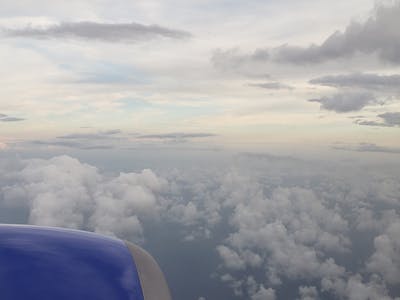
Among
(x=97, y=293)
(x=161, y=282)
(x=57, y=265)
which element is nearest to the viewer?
(x=97, y=293)

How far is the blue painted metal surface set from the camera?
6.32m

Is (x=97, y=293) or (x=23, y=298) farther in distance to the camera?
(x=97, y=293)

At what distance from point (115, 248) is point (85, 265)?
1407 mm

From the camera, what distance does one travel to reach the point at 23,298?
19.8ft

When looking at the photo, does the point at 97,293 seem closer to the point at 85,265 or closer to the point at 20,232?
the point at 85,265

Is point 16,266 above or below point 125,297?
above

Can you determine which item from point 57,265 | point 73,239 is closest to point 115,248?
point 73,239

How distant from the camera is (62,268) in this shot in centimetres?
701

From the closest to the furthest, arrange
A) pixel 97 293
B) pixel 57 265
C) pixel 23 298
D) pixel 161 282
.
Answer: pixel 23 298 < pixel 97 293 < pixel 57 265 < pixel 161 282

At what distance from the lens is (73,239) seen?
8.66 m

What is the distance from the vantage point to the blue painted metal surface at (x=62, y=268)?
632cm

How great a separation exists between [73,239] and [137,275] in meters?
1.93

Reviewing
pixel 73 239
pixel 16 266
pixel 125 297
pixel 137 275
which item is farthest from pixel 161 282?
pixel 16 266

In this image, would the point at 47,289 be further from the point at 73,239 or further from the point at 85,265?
the point at 73,239
